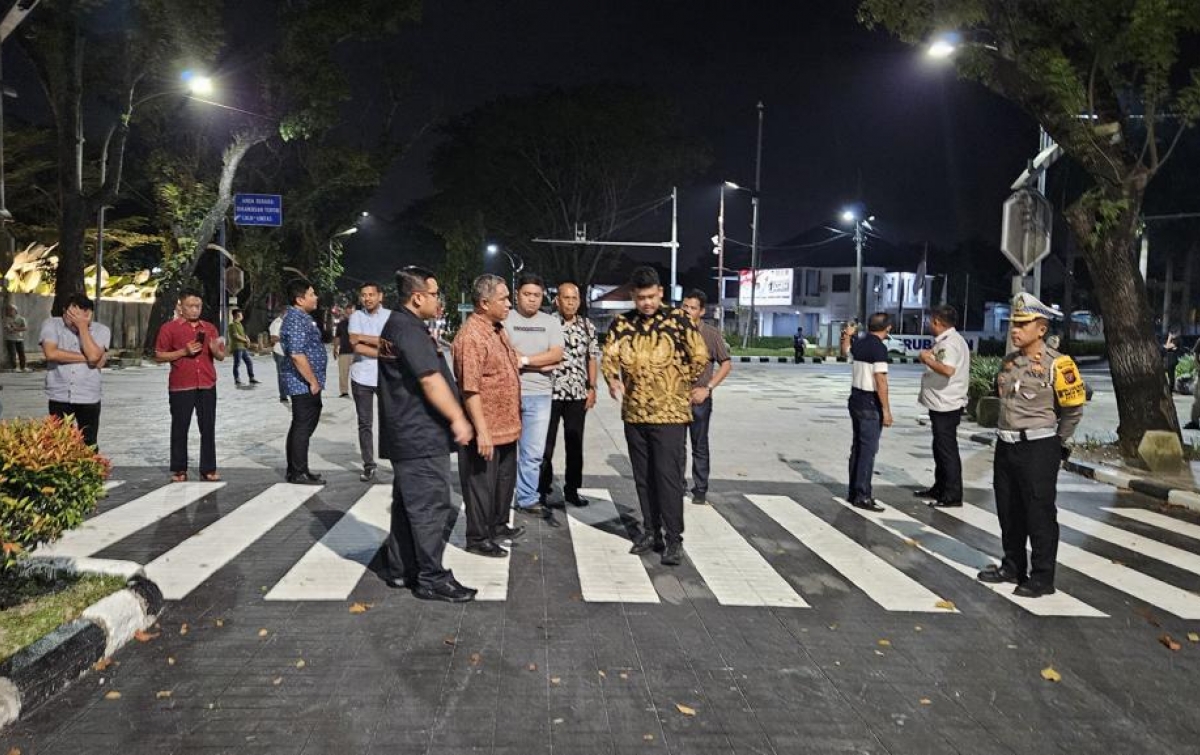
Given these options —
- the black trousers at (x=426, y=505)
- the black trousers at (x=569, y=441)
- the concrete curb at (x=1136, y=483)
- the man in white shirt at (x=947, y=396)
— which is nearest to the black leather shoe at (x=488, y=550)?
the black trousers at (x=426, y=505)

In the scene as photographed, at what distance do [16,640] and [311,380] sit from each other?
4576 mm

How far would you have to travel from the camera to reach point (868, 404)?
836 centimetres

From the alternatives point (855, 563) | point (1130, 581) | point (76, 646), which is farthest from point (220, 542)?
point (1130, 581)

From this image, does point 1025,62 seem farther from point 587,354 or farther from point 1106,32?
point 587,354

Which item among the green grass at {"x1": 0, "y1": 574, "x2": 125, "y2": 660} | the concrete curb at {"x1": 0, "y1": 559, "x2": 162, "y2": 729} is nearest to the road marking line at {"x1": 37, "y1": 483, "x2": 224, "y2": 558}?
the green grass at {"x1": 0, "y1": 574, "x2": 125, "y2": 660}

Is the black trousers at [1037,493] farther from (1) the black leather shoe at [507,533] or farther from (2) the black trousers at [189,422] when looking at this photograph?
(2) the black trousers at [189,422]

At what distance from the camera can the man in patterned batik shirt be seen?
7.76 metres

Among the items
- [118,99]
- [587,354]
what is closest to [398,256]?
[118,99]

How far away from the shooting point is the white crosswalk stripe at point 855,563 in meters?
5.62

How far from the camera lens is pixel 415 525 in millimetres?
5395

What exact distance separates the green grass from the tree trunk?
11.5 meters

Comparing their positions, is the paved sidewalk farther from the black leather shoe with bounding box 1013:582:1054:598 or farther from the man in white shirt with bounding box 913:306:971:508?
the man in white shirt with bounding box 913:306:971:508

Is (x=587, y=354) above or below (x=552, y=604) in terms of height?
above

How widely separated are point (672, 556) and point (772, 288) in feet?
207
